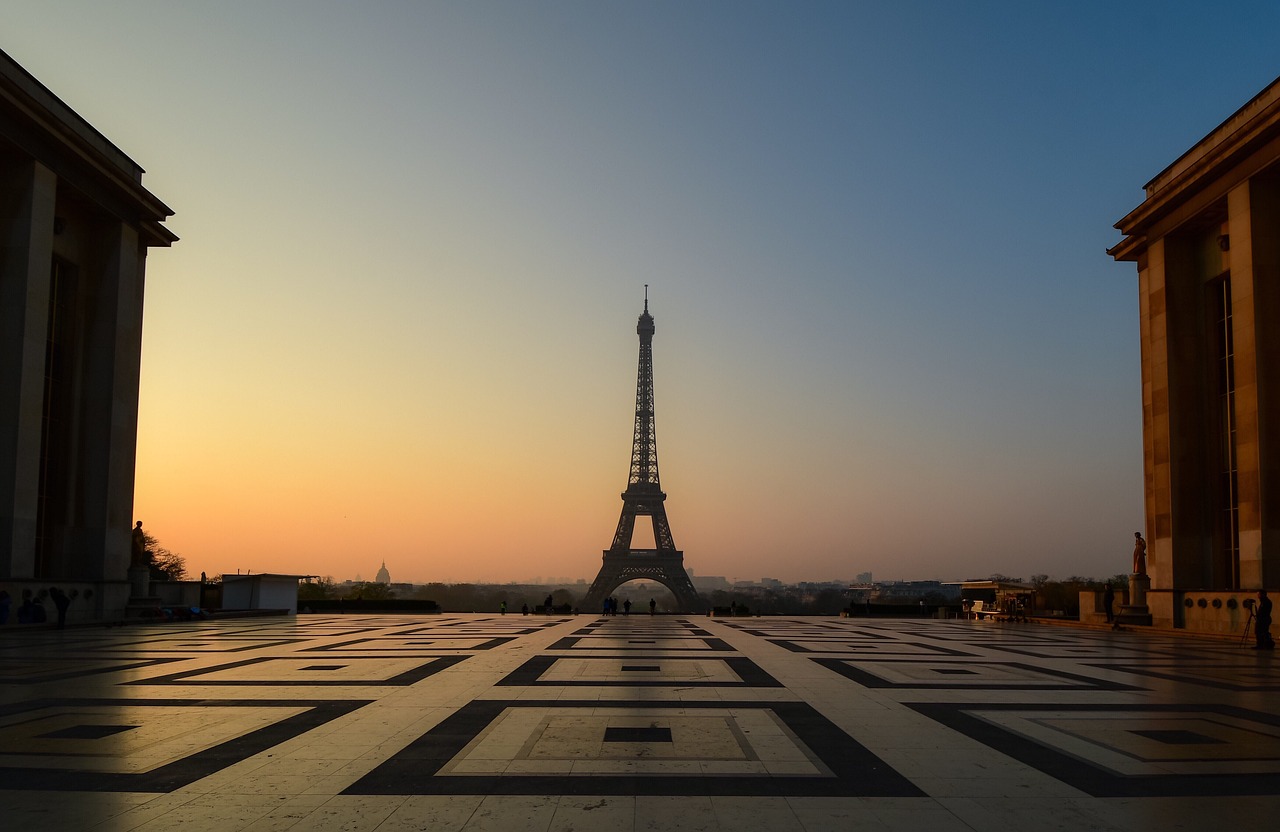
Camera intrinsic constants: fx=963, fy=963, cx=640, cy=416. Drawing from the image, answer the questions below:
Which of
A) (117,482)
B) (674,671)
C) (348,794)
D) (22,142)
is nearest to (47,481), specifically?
(117,482)

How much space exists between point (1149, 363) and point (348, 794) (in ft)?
124

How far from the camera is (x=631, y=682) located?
14539 mm

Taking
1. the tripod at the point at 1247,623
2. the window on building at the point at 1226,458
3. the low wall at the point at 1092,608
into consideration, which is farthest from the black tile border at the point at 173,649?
the window on building at the point at 1226,458

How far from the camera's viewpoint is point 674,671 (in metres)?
16.4

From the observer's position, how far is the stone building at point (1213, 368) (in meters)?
28.5

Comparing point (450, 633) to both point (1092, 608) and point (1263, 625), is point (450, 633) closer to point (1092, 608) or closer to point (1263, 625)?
point (1263, 625)

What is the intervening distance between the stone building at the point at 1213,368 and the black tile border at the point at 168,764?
1046 inches

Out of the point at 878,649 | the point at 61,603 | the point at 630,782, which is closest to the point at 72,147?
the point at 61,603

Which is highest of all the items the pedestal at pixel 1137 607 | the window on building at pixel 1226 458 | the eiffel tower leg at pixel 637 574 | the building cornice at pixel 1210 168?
the building cornice at pixel 1210 168

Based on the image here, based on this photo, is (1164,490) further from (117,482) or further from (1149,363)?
(117,482)

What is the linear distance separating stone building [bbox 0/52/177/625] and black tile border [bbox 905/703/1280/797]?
28.1 m

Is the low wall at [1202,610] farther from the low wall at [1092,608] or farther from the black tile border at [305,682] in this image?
the black tile border at [305,682]

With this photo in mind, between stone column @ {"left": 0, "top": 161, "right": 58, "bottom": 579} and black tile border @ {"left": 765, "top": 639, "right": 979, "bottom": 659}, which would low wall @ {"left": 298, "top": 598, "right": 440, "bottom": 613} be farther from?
black tile border @ {"left": 765, "top": 639, "right": 979, "bottom": 659}

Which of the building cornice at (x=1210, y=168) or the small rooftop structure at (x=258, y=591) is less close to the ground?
the building cornice at (x=1210, y=168)
